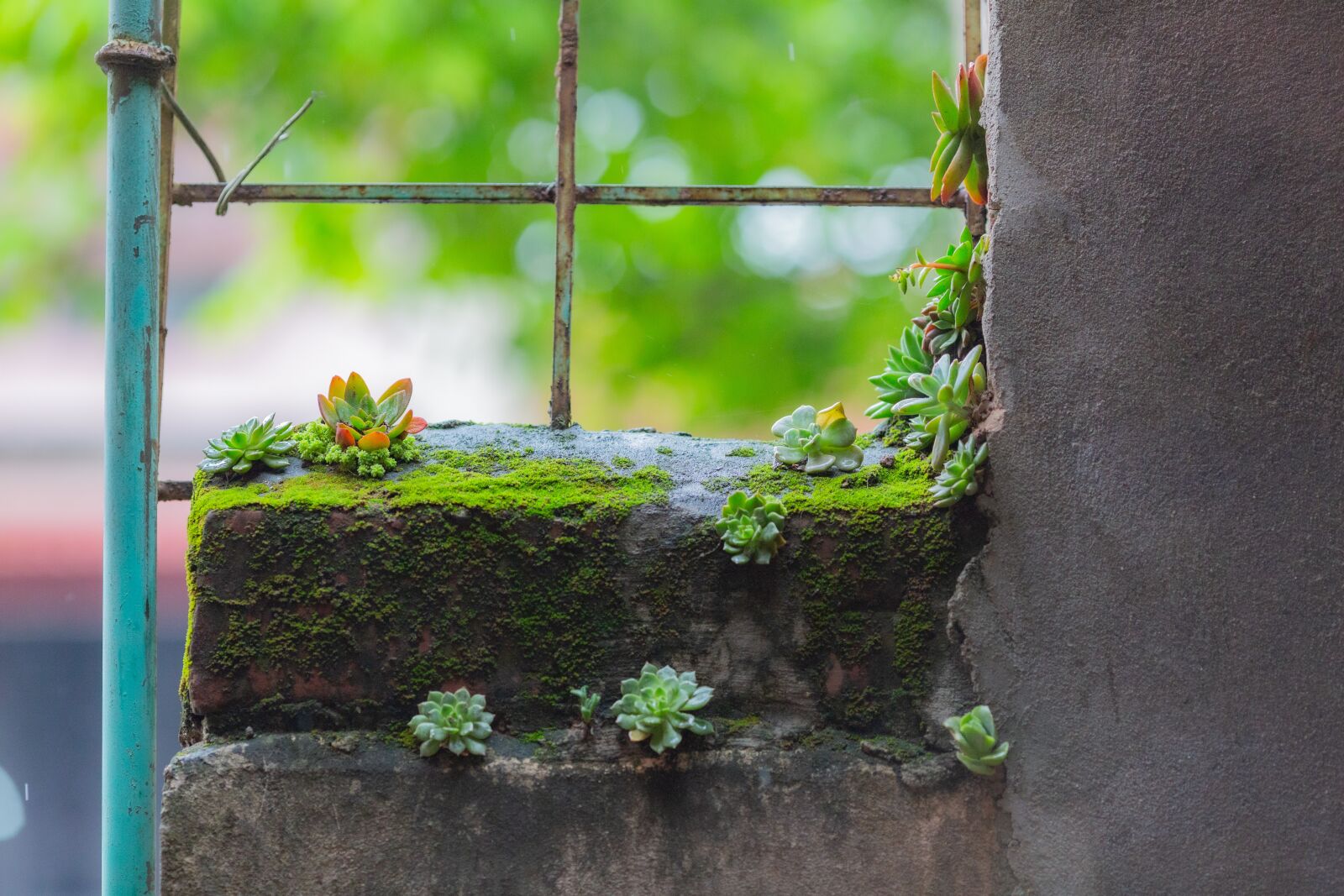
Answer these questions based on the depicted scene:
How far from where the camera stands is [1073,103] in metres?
1.29

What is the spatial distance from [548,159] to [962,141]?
2.21 m

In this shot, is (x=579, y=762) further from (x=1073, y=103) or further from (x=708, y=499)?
(x=1073, y=103)

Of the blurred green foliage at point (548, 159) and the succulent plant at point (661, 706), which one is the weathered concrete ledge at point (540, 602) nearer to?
the succulent plant at point (661, 706)

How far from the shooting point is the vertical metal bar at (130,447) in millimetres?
1282

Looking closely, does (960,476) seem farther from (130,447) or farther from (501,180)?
(501,180)

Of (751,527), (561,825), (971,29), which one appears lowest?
→ (561,825)

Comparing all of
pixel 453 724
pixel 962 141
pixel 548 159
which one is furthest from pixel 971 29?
pixel 548 159

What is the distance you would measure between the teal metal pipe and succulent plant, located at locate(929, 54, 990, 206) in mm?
1088

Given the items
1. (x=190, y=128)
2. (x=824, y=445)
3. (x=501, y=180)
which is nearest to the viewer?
(x=824, y=445)

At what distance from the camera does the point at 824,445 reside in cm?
139

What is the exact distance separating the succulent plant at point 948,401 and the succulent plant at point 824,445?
9 cm

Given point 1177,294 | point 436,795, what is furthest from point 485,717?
point 1177,294

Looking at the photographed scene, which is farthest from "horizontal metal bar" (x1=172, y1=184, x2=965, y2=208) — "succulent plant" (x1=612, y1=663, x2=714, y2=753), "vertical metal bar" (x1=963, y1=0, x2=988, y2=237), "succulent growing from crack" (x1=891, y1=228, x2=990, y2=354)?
"succulent plant" (x1=612, y1=663, x2=714, y2=753)

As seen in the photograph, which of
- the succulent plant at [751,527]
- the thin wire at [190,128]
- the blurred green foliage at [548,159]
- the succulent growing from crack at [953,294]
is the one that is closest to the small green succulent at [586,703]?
the succulent plant at [751,527]
